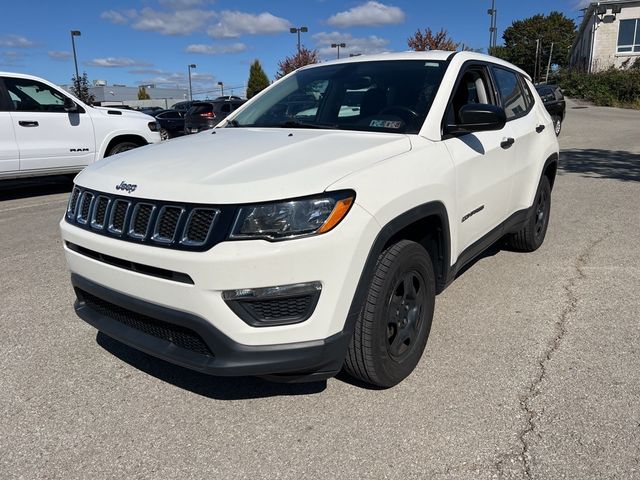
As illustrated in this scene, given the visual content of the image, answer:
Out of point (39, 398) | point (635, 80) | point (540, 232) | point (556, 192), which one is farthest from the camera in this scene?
point (635, 80)

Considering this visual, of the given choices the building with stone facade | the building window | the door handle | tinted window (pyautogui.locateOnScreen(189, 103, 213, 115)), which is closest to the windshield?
the door handle

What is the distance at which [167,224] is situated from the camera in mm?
2355

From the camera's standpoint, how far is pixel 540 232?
5.32m

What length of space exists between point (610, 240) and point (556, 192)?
9.07ft

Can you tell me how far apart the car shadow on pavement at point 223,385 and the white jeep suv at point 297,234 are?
407mm

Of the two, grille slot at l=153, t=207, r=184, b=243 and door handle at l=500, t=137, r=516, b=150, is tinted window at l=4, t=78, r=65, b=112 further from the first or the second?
door handle at l=500, t=137, r=516, b=150

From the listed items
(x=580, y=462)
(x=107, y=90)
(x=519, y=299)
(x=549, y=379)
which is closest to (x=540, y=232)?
(x=519, y=299)

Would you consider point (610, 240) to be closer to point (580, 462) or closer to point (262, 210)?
point (580, 462)

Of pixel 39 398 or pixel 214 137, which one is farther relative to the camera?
pixel 214 137

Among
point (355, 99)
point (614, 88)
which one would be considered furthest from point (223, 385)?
point (614, 88)

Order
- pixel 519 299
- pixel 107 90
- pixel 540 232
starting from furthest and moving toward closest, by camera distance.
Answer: pixel 107 90 → pixel 540 232 → pixel 519 299

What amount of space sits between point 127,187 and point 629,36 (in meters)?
46.7

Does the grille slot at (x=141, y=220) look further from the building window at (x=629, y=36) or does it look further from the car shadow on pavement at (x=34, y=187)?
the building window at (x=629, y=36)

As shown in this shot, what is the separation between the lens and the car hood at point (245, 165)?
2.29m
